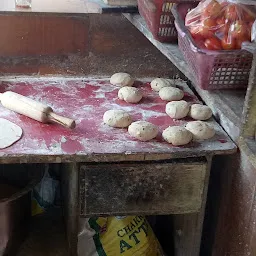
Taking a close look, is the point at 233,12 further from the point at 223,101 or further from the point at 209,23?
the point at 223,101

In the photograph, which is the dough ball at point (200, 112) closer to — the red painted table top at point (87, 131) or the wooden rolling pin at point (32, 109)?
the red painted table top at point (87, 131)

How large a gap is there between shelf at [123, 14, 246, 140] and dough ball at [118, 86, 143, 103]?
172 mm

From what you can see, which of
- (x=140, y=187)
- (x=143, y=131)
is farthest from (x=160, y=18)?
(x=140, y=187)

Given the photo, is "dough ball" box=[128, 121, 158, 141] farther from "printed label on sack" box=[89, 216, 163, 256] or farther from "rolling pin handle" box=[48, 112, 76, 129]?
"printed label on sack" box=[89, 216, 163, 256]

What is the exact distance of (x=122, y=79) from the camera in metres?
2.03

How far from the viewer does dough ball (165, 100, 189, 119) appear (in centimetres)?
182

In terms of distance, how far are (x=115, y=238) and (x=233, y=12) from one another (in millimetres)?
909

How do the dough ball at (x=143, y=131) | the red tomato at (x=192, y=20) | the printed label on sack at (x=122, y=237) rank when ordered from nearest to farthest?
1. the dough ball at (x=143, y=131)
2. the red tomato at (x=192, y=20)
3. the printed label on sack at (x=122, y=237)

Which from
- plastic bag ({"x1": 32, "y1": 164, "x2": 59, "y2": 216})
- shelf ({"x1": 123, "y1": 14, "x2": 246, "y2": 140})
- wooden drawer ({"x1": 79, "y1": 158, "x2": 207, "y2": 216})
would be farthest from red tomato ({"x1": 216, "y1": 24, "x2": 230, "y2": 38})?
plastic bag ({"x1": 32, "y1": 164, "x2": 59, "y2": 216})

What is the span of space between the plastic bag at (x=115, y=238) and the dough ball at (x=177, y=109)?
480 mm

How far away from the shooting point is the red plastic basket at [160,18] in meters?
1.91

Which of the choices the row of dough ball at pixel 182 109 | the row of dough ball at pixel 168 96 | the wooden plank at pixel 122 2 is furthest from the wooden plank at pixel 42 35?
the row of dough ball at pixel 182 109

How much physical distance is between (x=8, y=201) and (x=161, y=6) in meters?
0.87

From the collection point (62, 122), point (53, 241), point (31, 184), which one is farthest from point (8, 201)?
point (62, 122)
